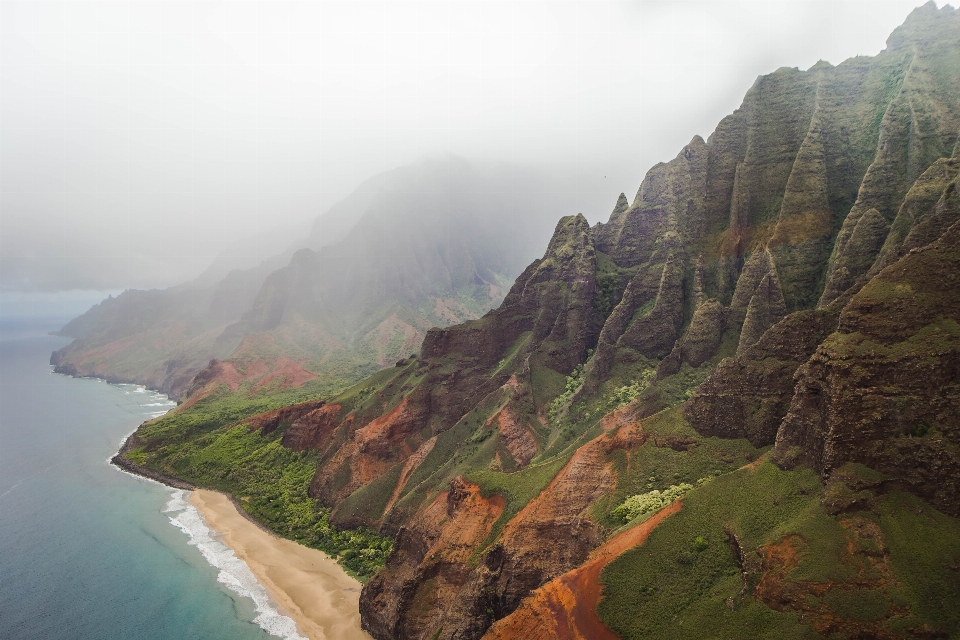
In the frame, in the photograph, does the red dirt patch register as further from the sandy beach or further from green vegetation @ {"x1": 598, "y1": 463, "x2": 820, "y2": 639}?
green vegetation @ {"x1": 598, "y1": 463, "x2": 820, "y2": 639}

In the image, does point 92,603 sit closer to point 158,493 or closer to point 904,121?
point 158,493

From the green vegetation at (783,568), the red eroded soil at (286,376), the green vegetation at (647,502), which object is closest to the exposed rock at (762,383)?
the green vegetation at (783,568)

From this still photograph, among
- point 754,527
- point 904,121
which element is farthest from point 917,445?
point 904,121

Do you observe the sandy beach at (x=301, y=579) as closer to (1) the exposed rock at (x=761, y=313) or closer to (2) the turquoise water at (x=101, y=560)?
(2) the turquoise water at (x=101, y=560)

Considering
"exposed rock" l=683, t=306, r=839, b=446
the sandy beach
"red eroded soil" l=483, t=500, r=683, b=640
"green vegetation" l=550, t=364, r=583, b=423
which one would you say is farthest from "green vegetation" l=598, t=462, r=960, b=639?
the sandy beach

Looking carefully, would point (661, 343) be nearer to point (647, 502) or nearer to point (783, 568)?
point (647, 502)

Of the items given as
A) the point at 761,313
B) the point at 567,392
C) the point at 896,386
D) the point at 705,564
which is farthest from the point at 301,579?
the point at 896,386
